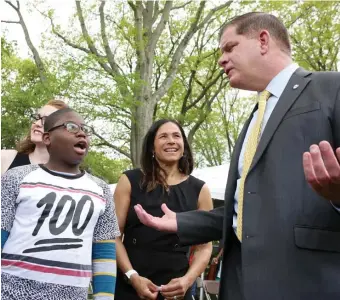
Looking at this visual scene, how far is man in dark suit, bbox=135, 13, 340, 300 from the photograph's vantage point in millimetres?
1791

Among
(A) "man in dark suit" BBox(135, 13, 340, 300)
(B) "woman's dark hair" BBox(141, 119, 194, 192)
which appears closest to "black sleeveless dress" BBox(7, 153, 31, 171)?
(B) "woman's dark hair" BBox(141, 119, 194, 192)

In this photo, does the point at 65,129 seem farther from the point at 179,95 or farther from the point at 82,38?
the point at 179,95

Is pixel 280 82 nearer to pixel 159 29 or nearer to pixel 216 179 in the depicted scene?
pixel 216 179

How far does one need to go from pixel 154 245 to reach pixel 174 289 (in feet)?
0.92

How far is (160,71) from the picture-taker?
19016 mm

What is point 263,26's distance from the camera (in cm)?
233

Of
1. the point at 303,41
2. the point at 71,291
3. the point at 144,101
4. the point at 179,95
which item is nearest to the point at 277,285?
the point at 71,291

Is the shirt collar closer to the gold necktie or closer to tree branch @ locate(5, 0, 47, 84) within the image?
the gold necktie

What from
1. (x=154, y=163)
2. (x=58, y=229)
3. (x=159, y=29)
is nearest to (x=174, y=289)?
(x=154, y=163)

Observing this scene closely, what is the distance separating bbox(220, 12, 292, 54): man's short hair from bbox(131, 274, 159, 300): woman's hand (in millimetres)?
1477

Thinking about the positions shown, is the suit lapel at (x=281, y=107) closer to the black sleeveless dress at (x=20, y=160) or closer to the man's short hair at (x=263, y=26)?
the man's short hair at (x=263, y=26)

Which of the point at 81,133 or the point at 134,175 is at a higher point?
the point at 81,133

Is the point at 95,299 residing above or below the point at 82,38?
below

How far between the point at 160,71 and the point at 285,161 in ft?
57.2
